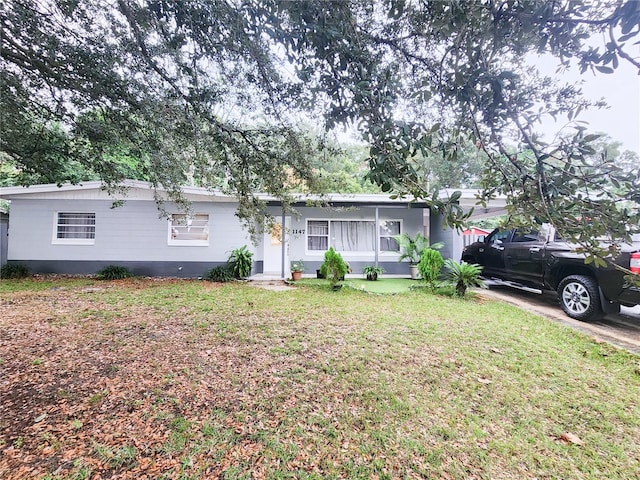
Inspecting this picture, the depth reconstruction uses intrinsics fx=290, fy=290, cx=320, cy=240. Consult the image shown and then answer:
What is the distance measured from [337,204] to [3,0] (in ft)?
26.0

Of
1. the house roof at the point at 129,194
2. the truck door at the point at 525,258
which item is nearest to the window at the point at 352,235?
the house roof at the point at 129,194

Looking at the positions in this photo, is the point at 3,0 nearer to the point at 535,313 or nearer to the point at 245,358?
the point at 245,358

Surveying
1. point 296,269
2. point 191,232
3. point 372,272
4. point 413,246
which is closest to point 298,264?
point 296,269

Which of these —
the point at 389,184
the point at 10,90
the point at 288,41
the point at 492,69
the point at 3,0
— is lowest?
the point at 389,184

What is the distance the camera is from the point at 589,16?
1.75 metres

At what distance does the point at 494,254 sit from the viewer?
23.5 feet

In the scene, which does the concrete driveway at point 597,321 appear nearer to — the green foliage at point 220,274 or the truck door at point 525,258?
the truck door at point 525,258

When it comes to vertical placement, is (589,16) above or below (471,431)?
above

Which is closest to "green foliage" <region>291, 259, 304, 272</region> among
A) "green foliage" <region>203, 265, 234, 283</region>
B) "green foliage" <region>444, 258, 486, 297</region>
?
"green foliage" <region>203, 265, 234, 283</region>

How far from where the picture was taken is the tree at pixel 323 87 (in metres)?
1.75

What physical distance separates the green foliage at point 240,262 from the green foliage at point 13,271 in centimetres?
616

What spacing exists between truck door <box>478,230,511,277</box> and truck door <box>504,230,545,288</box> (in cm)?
19

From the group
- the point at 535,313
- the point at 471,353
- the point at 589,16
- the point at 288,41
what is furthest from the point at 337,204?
the point at 589,16

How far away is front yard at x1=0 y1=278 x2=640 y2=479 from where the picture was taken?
1867 millimetres
